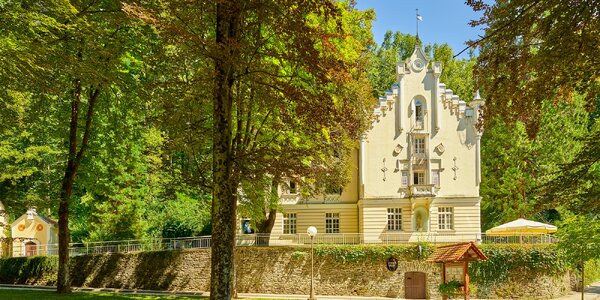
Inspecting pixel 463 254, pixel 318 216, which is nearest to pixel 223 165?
pixel 463 254

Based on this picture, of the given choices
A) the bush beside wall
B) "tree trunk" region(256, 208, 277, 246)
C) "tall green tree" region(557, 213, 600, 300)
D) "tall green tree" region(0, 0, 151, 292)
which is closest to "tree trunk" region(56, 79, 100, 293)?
"tall green tree" region(0, 0, 151, 292)

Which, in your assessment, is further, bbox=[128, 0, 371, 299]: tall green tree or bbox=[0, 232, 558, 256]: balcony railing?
bbox=[0, 232, 558, 256]: balcony railing

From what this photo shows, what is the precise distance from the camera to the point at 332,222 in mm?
37000

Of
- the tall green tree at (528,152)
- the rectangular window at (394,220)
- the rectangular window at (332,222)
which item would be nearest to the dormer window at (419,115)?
the tall green tree at (528,152)

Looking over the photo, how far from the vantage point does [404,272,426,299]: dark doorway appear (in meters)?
28.6

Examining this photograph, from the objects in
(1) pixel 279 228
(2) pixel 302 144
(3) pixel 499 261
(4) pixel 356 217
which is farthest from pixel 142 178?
(3) pixel 499 261

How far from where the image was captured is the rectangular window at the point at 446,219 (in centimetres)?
3538

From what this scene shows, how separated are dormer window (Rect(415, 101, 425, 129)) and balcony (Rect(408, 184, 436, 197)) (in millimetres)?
3753

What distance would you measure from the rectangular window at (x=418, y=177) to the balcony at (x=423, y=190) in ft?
4.25

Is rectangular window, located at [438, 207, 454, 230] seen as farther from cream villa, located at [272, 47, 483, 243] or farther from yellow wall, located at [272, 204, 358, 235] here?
yellow wall, located at [272, 204, 358, 235]

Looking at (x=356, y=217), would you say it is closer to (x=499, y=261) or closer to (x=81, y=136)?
(x=499, y=261)

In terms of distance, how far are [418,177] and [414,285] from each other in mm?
9216

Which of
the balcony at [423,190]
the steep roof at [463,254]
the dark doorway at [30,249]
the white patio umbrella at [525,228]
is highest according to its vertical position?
the balcony at [423,190]

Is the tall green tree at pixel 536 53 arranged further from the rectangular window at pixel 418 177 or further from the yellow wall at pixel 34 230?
the yellow wall at pixel 34 230
